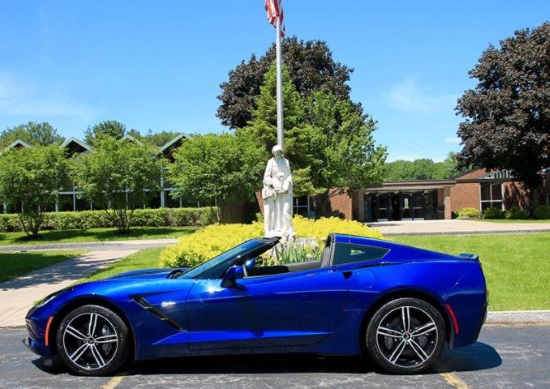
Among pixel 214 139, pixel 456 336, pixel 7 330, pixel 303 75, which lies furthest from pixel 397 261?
pixel 303 75

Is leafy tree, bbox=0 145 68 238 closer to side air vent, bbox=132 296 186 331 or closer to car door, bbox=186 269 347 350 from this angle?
side air vent, bbox=132 296 186 331

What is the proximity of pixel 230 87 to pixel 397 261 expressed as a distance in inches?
1415

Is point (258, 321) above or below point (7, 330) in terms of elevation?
above

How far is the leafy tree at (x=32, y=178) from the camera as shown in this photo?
26.8 m

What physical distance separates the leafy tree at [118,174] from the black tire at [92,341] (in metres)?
23.1

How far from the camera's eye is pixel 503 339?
6.12 m

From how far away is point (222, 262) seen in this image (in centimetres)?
498

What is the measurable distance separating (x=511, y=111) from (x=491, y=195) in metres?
10.6

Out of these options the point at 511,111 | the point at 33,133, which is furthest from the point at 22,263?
the point at 33,133

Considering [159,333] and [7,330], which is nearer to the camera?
[159,333]

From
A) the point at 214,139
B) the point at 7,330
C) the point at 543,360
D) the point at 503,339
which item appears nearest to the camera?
the point at 543,360

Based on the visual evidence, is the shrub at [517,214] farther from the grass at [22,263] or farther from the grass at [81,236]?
the grass at [22,263]

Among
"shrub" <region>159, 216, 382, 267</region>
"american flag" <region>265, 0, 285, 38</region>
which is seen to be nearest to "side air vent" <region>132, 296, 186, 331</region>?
"shrub" <region>159, 216, 382, 267</region>

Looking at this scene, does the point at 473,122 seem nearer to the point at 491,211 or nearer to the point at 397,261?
the point at 491,211
